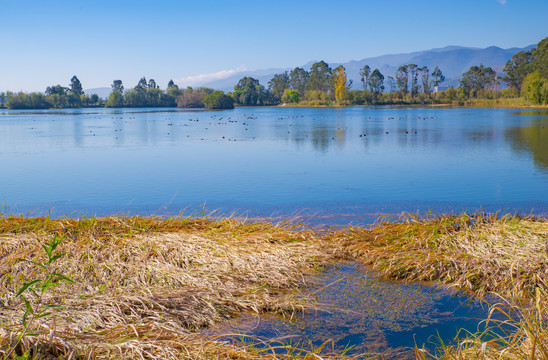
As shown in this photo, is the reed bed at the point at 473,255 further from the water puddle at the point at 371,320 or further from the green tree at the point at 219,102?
the green tree at the point at 219,102

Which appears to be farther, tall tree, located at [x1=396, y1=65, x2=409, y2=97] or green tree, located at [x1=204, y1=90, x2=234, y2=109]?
tall tree, located at [x1=396, y1=65, x2=409, y2=97]

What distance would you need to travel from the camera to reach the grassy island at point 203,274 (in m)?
3.06

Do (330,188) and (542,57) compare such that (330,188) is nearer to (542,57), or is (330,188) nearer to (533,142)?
(533,142)

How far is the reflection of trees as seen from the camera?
46.3ft

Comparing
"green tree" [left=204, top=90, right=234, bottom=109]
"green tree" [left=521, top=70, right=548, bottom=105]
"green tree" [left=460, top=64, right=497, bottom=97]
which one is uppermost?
"green tree" [left=460, top=64, right=497, bottom=97]

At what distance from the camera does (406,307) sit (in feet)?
13.8

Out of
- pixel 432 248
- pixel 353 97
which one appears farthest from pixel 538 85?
pixel 432 248

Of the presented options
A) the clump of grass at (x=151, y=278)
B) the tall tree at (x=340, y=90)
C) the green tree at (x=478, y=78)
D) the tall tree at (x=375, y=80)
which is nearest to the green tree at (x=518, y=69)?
the green tree at (x=478, y=78)

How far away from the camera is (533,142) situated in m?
18.1

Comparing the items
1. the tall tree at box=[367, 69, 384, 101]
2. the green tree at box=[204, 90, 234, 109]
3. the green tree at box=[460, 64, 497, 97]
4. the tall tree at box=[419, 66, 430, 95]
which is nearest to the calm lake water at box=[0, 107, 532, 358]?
the green tree at box=[204, 90, 234, 109]

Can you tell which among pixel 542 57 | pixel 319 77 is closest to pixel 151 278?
pixel 542 57

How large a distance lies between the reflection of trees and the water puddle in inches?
388

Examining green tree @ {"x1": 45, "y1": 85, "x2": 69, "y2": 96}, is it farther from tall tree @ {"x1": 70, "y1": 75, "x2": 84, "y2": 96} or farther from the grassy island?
the grassy island

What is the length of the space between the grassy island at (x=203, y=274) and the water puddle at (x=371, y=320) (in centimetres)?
16
